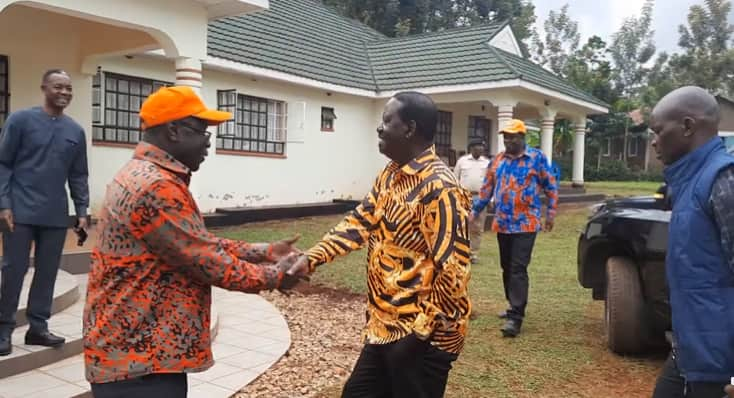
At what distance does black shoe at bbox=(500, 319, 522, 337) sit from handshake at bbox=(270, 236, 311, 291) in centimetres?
A: 331

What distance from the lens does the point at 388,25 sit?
2889 cm

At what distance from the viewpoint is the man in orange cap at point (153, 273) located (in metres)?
2.06

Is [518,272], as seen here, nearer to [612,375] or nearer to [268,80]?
[612,375]

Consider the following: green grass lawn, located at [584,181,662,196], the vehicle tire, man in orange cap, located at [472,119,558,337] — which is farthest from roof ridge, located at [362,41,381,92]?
the vehicle tire

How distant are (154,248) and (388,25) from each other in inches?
1107

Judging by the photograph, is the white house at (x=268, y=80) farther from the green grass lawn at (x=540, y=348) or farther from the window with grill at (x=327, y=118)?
the green grass lawn at (x=540, y=348)

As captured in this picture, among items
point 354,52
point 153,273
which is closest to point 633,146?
point 354,52

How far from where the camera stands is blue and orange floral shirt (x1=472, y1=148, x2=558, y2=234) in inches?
222

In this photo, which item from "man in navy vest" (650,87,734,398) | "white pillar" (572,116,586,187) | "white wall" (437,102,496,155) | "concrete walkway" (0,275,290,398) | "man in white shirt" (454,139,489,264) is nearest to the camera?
"man in navy vest" (650,87,734,398)

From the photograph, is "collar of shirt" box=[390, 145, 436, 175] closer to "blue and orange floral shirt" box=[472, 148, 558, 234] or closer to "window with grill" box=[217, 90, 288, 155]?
"blue and orange floral shirt" box=[472, 148, 558, 234]

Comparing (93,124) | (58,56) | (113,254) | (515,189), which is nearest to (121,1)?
(58,56)

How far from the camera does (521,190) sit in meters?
5.74

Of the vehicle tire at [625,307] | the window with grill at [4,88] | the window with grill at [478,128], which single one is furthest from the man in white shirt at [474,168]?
the window with grill at [478,128]

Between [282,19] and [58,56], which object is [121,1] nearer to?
[58,56]
